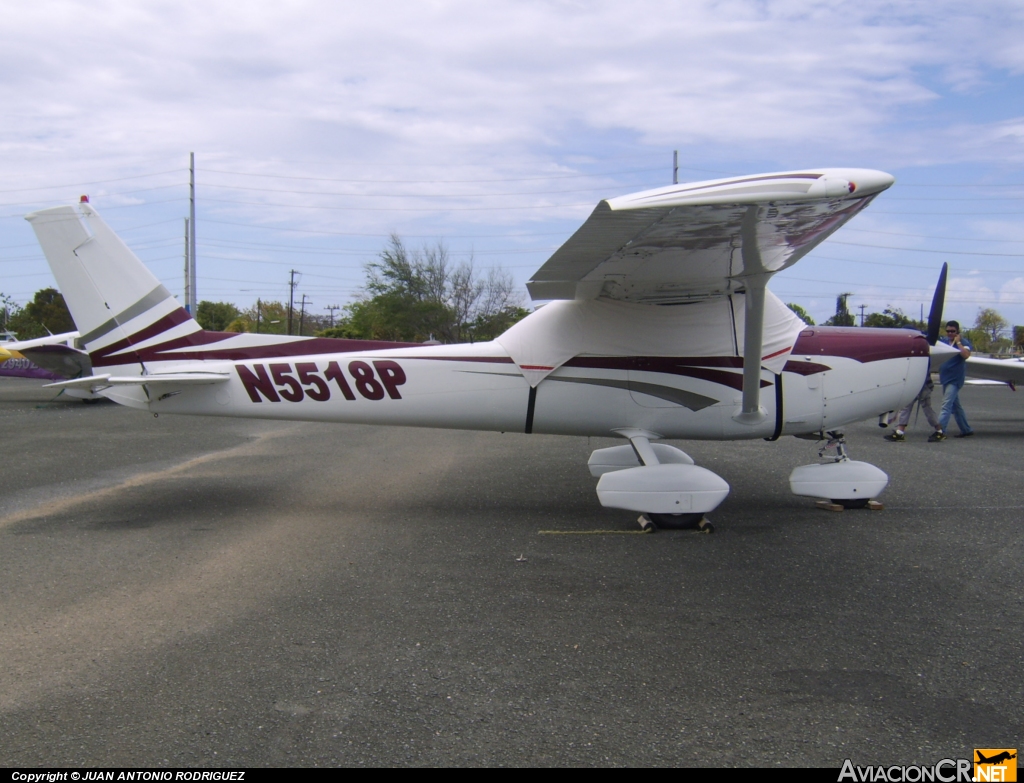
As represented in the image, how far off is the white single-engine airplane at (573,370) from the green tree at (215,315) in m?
63.0

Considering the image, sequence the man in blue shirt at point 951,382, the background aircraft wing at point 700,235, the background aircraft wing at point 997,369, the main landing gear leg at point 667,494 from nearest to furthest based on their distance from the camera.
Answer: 1. the background aircraft wing at point 700,235
2. the main landing gear leg at point 667,494
3. the man in blue shirt at point 951,382
4. the background aircraft wing at point 997,369

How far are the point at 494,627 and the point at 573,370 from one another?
3123 millimetres

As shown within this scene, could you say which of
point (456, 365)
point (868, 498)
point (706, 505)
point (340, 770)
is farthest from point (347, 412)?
point (868, 498)

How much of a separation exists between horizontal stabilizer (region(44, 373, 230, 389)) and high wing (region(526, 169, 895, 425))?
306 centimetres

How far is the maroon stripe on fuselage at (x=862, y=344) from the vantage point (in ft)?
22.0

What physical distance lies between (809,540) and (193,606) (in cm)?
446

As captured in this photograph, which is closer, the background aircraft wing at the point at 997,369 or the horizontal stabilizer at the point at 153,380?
the horizontal stabilizer at the point at 153,380

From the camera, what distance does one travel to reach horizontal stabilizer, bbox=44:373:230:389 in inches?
248

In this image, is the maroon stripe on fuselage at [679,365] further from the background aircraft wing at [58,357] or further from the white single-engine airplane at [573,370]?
the background aircraft wing at [58,357]

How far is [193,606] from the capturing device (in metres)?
4.31

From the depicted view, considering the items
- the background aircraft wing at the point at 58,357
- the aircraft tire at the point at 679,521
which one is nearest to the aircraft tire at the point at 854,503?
the aircraft tire at the point at 679,521

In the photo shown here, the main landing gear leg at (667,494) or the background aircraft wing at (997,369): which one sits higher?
the background aircraft wing at (997,369)

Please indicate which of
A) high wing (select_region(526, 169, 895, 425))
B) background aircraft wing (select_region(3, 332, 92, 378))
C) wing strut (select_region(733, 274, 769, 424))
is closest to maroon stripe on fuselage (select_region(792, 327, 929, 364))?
high wing (select_region(526, 169, 895, 425))

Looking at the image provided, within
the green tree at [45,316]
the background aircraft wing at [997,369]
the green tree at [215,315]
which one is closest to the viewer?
the background aircraft wing at [997,369]
